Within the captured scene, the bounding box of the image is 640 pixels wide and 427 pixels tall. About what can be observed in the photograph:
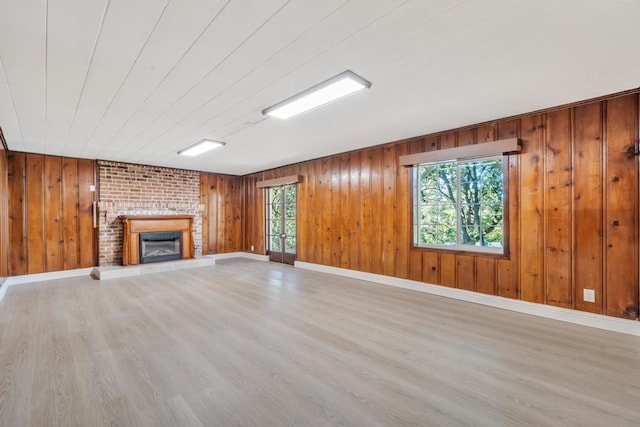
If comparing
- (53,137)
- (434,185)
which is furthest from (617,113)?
(53,137)

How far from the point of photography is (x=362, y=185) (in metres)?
5.14

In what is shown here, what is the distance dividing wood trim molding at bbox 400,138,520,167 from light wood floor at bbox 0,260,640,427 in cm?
195

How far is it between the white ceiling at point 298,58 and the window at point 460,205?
72cm

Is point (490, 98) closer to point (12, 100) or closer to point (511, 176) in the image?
point (511, 176)

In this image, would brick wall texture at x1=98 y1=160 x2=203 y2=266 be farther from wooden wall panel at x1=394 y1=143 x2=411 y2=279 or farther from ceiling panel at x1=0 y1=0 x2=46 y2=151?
wooden wall panel at x1=394 y1=143 x2=411 y2=279

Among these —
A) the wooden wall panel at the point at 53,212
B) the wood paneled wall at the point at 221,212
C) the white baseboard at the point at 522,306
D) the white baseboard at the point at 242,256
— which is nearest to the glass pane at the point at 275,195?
the wood paneled wall at the point at 221,212

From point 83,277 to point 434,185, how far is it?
21.6ft

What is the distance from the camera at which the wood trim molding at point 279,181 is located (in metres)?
6.35

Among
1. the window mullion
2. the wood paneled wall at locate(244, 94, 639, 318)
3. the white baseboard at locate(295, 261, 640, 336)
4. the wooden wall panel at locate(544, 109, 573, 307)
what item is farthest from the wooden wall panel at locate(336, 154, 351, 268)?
the wooden wall panel at locate(544, 109, 573, 307)

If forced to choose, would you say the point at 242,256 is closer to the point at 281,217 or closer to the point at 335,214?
the point at 281,217

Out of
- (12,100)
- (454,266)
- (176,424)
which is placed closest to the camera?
(176,424)

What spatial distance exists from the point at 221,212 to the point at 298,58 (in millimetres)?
6399

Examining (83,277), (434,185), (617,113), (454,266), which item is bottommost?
(83,277)

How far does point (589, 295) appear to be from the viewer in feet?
9.75
